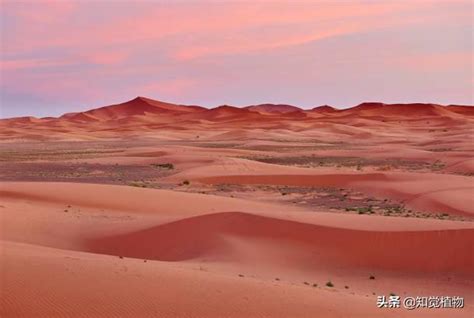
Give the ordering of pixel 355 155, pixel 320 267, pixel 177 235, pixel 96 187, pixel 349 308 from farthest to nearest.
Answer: pixel 355 155 < pixel 96 187 < pixel 177 235 < pixel 320 267 < pixel 349 308

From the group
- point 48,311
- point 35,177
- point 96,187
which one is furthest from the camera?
point 35,177

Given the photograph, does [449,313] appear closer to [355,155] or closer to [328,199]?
[328,199]

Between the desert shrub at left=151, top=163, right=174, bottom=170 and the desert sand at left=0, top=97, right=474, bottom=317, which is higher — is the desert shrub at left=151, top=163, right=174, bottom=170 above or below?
above

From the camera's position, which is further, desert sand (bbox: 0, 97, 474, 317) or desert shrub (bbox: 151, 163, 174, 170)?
desert shrub (bbox: 151, 163, 174, 170)

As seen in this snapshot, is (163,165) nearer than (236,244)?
No

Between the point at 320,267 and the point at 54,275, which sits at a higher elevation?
the point at 54,275

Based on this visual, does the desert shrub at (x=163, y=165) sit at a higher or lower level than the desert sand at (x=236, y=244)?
higher

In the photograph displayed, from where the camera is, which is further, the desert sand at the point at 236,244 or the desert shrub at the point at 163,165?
the desert shrub at the point at 163,165

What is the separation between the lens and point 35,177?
3322 centimetres

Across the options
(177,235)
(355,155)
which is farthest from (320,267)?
(355,155)

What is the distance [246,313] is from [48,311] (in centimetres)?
238

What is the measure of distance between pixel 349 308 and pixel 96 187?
16.4 m

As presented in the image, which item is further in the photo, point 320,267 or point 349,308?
point 320,267

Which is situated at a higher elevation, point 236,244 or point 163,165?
point 163,165
